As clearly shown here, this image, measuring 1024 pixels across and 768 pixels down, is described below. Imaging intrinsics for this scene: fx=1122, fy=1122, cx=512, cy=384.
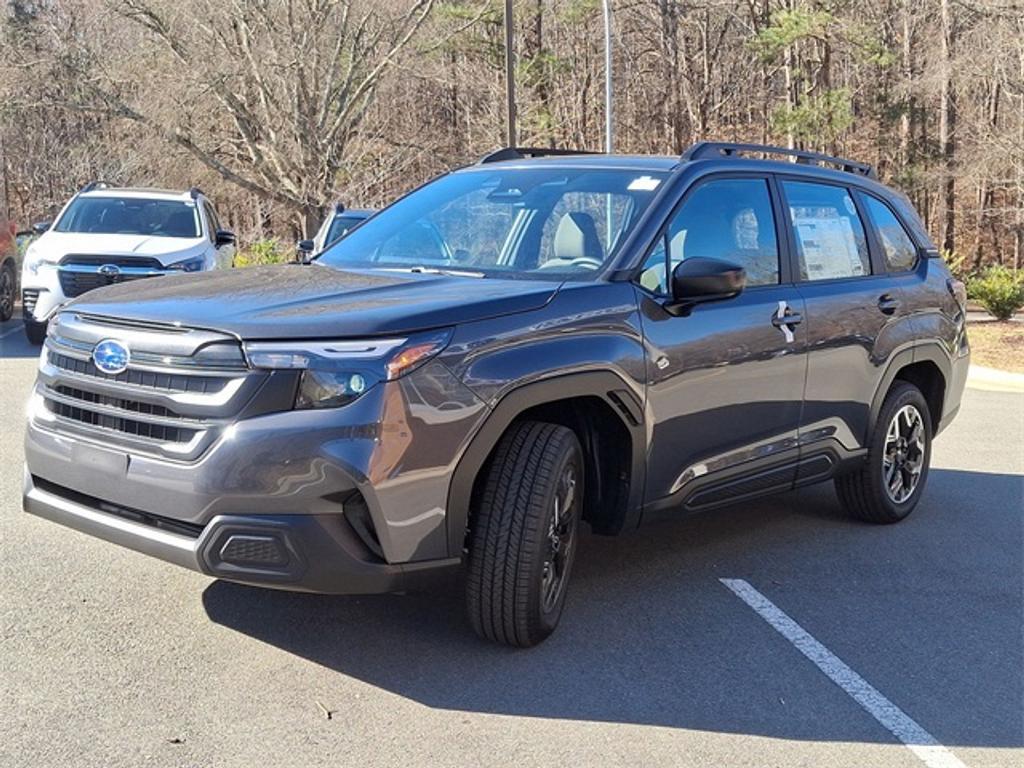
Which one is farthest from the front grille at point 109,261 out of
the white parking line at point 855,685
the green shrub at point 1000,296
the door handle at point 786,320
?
the green shrub at point 1000,296

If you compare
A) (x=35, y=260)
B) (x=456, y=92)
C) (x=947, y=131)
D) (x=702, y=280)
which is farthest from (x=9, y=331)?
(x=947, y=131)

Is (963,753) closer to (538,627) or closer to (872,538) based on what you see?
(538,627)

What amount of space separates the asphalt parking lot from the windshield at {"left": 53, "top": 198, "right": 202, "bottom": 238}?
7.73 m

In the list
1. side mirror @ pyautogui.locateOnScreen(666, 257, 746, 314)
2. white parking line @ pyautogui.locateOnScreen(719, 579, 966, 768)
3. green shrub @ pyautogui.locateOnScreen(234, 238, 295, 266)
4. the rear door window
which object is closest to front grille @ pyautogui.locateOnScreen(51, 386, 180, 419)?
side mirror @ pyautogui.locateOnScreen(666, 257, 746, 314)

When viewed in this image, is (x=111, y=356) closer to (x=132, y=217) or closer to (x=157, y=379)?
(x=157, y=379)

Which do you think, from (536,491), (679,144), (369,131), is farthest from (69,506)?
(679,144)

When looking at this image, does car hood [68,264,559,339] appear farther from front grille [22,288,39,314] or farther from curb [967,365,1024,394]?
curb [967,365,1024,394]

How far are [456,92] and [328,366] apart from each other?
39.6m

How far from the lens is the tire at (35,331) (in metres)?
12.2

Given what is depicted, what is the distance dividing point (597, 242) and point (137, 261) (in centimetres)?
834

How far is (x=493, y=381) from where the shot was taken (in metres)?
3.78

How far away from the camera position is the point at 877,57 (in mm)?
32719

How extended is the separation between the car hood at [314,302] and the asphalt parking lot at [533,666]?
1218mm

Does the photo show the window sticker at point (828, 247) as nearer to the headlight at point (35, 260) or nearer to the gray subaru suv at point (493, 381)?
the gray subaru suv at point (493, 381)
